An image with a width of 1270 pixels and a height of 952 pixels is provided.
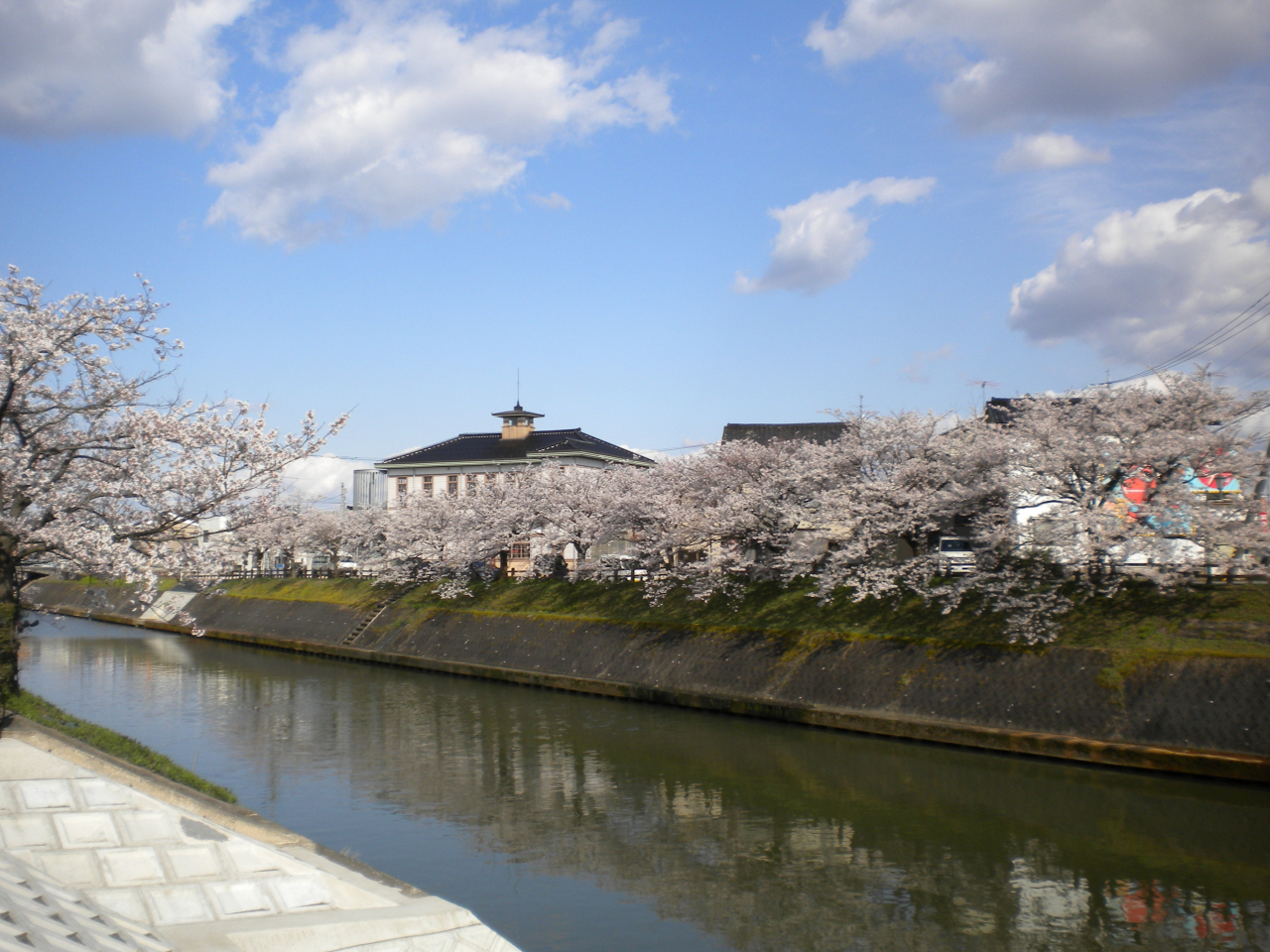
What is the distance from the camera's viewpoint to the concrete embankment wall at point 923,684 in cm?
1823

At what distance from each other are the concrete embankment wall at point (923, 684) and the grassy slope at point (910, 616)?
0.43m

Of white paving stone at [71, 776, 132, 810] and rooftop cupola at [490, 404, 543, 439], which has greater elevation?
rooftop cupola at [490, 404, 543, 439]

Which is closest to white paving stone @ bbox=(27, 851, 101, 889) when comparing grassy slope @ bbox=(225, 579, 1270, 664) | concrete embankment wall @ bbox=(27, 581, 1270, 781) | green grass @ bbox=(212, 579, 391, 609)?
concrete embankment wall @ bbox=(27, 581, 1270, 781)

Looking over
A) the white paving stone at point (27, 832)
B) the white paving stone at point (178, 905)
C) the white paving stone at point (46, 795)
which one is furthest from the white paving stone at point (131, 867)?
the white paving stone at point (46, 795)

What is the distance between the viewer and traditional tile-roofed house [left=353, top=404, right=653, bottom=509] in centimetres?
6028

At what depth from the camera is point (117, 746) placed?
14.8m

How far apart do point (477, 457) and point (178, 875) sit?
53.7 meters

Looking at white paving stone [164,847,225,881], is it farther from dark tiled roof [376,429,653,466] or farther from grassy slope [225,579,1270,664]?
dark tiled roof [376,429,653,466]

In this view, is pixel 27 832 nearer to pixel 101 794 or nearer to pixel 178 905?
pixel 101 794

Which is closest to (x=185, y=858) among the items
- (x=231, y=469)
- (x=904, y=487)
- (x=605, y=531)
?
(x=231, y=469)

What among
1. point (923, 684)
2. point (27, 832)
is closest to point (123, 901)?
point (27, 832)

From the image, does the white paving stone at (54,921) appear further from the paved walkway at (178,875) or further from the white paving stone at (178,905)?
the white paving stone at (178,905)

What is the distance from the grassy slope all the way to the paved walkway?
646 inches

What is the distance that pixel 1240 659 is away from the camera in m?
18.7
